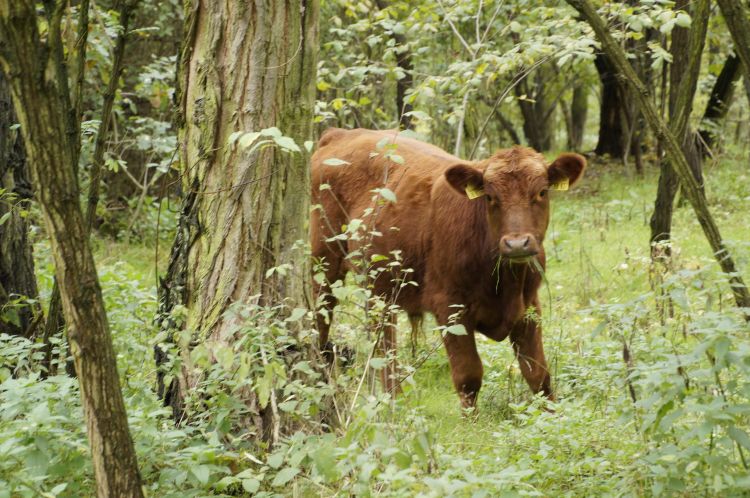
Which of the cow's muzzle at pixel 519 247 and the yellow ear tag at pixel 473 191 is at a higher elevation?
the yellow ear tag at pixel 473 191

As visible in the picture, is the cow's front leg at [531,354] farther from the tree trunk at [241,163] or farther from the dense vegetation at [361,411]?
the tree trunk at [241,163]

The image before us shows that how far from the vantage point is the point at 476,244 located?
6281 millimetres

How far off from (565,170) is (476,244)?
2.70 ft

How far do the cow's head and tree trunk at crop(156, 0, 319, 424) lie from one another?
1865mm

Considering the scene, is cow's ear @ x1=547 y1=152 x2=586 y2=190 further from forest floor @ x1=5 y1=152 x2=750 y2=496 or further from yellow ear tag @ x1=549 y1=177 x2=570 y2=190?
forest floor @ x1=5 y1=152 x2=750 y2=496

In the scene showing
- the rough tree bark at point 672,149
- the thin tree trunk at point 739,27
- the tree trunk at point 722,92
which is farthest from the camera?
the tree trunk at point 722,92

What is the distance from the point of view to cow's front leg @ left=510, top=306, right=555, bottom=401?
6.02 metres

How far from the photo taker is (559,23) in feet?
26.9

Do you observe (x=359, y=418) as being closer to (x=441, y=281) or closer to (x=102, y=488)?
(x=102, y=488)

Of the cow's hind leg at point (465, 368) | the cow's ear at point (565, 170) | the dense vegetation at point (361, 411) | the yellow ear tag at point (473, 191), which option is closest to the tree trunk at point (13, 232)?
the dense vegetation at point (361, 411)

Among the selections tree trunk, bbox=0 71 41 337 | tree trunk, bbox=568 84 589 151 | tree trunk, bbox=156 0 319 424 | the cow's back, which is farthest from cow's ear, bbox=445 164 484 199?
tree trunk, bbox=568 84 589 151

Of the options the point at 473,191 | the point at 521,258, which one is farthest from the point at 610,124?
the point at 521,258

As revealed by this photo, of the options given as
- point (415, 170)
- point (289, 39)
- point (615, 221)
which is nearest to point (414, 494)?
point (289, 39)

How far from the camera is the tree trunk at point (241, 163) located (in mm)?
4254
